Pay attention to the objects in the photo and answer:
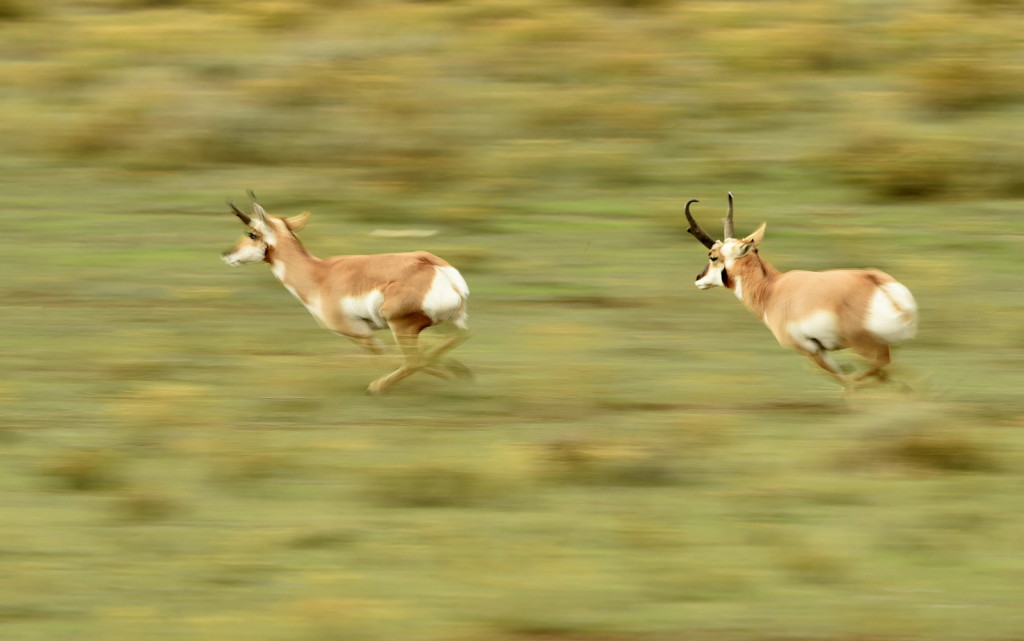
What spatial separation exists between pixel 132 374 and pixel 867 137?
6.70 meters

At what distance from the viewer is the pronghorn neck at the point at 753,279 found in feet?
27.7

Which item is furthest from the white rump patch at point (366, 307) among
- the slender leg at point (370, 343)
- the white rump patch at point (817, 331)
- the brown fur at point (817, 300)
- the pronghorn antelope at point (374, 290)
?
the white rump patch at point (817, 331)

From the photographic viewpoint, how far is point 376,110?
1457cm

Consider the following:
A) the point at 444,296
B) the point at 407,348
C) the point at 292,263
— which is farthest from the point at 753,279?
the point at 292,263

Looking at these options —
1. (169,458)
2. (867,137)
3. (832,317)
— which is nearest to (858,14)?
(867,137)

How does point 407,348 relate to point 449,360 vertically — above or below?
above

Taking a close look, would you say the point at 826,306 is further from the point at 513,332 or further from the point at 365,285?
the point at 513,332

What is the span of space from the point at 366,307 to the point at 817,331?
2169 millimetres

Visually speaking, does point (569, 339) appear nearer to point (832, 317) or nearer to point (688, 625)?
point (832, 317)

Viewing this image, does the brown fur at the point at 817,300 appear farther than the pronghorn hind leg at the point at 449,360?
No

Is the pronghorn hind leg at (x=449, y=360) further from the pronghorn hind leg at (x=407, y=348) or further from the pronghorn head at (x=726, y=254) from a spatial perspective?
the pronghorn head at (x=726, y=254)

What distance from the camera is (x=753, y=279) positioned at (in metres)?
8.46

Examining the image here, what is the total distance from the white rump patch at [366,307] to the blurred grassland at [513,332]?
1.61ft

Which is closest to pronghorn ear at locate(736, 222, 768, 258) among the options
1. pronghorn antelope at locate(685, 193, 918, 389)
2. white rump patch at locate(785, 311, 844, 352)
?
pronghorn antelope at locate(685, 193, 918, 389)
